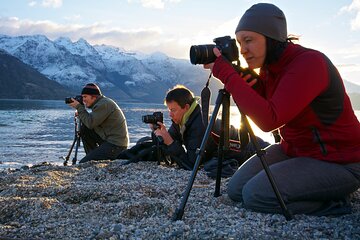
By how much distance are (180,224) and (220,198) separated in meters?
1.12

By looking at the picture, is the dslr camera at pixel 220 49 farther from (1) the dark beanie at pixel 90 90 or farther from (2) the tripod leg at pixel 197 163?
(1) the dark beanie at pixel 90 90

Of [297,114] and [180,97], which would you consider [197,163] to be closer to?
[297,114]

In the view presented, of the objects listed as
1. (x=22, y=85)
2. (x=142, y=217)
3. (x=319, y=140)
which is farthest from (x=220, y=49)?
(x=22, y=85)

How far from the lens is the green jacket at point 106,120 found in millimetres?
9367

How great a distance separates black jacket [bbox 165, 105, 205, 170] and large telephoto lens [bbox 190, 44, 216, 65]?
9.33 ft

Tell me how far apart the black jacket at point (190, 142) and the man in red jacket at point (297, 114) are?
2529 mm

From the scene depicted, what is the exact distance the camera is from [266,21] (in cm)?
357

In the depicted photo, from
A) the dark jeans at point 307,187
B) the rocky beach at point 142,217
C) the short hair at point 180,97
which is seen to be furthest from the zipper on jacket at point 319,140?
the short hair at point 180,97

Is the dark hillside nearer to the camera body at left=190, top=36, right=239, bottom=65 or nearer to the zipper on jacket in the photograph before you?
the camera body at left=190, top=36, right=239, bottom=65

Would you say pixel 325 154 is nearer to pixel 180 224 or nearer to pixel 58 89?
pixel 180 224

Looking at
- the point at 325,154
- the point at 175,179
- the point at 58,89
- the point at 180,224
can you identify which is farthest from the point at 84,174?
the point at 58,89

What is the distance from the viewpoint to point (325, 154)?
382cm

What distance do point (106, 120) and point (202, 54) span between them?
6304mm

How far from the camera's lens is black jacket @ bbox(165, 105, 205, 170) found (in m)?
6.59
